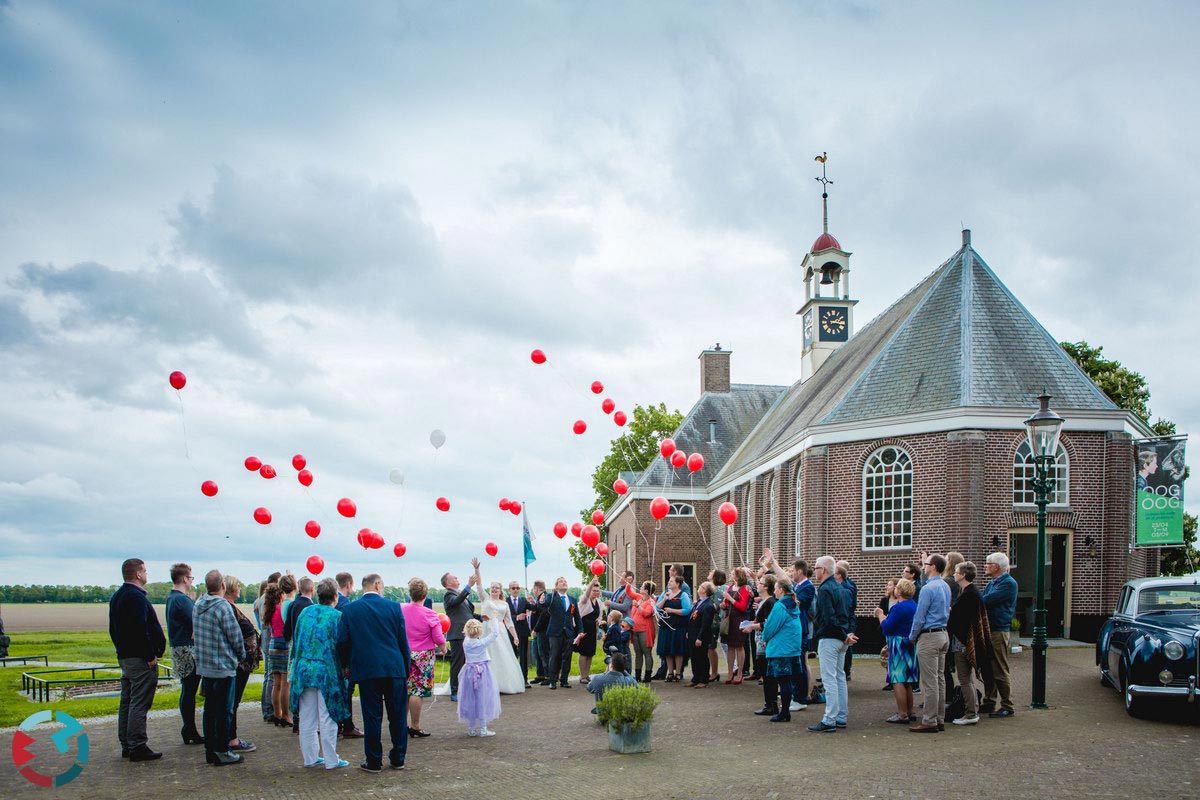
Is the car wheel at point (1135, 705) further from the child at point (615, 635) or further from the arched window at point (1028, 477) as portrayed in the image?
the arched window at point (1028, 477)

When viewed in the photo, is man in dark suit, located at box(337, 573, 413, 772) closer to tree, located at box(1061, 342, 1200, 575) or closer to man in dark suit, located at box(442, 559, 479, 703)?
man in dark suit, located at box(442, 559, 479, 703)

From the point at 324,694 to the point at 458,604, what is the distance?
15.7ft

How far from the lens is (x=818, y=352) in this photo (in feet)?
122

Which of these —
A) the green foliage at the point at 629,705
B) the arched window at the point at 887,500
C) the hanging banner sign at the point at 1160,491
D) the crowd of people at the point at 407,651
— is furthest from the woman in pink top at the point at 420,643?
the hanging banner sign at the point at 1160,491

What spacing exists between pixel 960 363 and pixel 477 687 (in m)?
16.2

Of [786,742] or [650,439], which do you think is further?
[650,439]

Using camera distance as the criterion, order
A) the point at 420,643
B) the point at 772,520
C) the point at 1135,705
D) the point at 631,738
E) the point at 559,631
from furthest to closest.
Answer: the point at 772,520
the point at 559,631
the point at 420,643
the point at 1135,705
the point at 631,738

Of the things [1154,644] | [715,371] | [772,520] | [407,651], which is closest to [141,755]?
[407,651]

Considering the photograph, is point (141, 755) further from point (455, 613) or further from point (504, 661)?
point (504, 661)

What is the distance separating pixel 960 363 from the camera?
2283 cm

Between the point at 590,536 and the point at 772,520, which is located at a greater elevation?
the point at 590,536

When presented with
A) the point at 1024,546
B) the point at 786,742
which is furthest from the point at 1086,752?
the point at 1024,546

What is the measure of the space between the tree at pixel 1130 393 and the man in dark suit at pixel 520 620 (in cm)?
2335

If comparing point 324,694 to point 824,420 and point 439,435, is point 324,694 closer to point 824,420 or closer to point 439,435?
point 439,435
